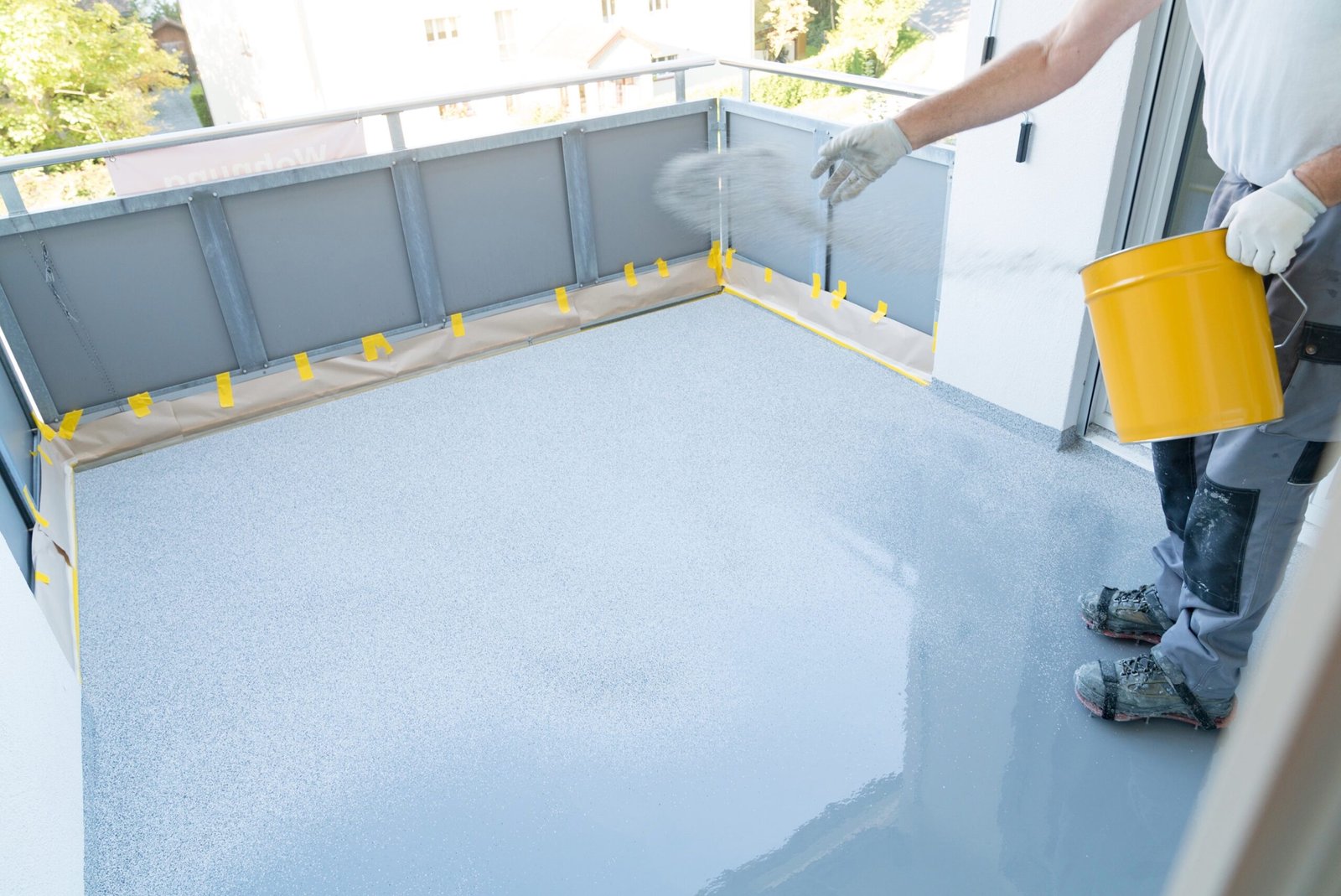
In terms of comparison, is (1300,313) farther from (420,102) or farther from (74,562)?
(74,562)

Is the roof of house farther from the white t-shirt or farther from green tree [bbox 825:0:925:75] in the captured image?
the white t-shirt

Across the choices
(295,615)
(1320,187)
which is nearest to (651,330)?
(295,615)

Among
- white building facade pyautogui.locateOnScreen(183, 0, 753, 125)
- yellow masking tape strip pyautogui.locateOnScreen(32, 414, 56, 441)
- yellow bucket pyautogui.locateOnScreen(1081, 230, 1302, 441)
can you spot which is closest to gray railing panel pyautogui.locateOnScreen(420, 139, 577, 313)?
yellow masking tape strip pyautogui.locateOnScreen(32, 414, 56, 441)

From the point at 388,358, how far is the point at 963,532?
7.53 feet

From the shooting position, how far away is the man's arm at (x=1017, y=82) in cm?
178

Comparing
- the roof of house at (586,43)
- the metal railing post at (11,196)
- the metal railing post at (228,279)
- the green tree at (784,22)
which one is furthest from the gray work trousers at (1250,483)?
the green tree at (784,22)

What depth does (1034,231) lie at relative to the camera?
2.68 metres

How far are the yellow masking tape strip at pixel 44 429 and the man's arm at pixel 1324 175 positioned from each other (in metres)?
3.48

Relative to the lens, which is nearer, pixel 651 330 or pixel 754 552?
pixel 754 552

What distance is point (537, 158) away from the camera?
11.9ft

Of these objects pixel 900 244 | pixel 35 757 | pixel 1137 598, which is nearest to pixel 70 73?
pixel 900 244

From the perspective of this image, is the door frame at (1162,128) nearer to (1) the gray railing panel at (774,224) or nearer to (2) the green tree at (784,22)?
(1) the gray railing panel at (774,224)

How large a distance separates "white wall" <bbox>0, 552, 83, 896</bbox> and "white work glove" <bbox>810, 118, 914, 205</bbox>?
1.82 m

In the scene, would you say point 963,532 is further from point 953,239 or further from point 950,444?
point 953,239
